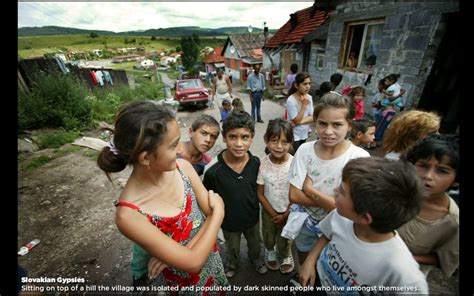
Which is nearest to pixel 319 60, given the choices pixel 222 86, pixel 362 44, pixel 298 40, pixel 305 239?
pixel 298 40

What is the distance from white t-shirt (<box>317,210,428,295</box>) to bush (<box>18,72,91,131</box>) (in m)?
8.34

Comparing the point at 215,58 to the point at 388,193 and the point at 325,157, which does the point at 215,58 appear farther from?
the point at 388,193

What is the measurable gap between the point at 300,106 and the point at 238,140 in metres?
2.02

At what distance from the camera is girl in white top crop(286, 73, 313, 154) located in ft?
10.8

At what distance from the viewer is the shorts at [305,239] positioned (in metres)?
1.83

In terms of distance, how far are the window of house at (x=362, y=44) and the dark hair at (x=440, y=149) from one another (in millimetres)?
6095

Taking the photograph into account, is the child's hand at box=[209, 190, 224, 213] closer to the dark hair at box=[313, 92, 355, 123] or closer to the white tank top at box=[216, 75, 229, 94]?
the dark hair at box=[313, 92, 355, 123]

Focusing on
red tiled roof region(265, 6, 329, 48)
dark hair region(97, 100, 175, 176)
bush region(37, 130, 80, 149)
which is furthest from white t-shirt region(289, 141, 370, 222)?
red tiled roof region(265, 6, 329, 48)

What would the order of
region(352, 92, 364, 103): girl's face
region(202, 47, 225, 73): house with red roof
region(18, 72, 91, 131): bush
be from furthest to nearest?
region(202, 47, 225, 73): house with red roof
region(18, 72, 91, 131): bush
region(352, 92, 364, 103): girl's face

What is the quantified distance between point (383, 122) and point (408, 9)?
113 inches

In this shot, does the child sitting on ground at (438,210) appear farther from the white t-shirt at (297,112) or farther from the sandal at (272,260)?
the white t-shirt at (297,112)

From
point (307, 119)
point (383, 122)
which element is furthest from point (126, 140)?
point (383, 122)

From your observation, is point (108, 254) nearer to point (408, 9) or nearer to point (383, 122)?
point (383, 122)

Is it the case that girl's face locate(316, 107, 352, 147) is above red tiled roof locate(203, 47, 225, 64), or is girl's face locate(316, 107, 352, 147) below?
below
